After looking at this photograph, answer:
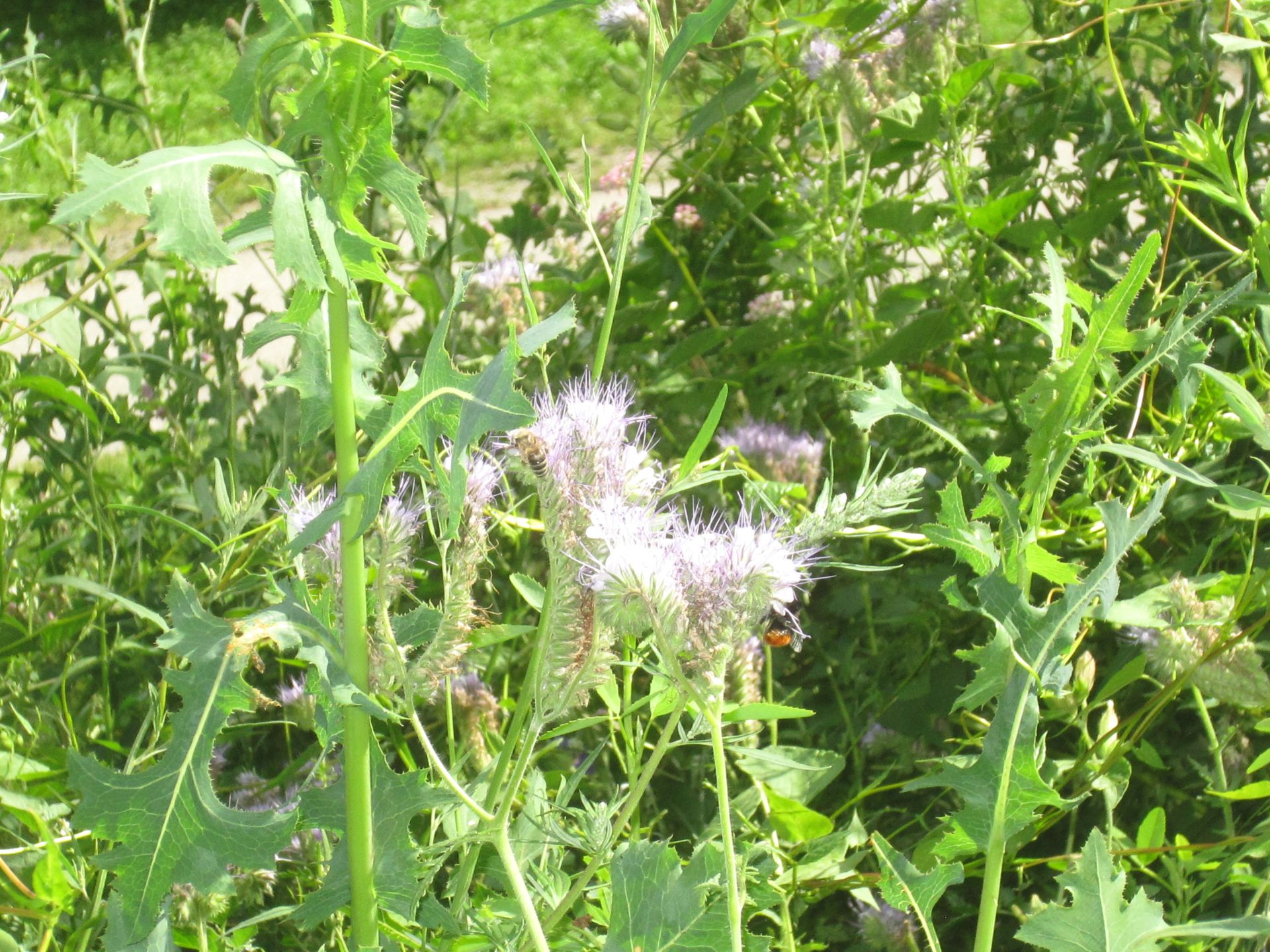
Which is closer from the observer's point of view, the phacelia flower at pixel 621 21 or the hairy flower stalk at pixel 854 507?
the hairy flower stalk at pixel 854 507

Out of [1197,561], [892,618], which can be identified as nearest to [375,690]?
[892,618]

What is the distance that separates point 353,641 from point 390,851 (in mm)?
113

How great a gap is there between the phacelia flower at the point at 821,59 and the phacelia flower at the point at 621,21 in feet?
0.53

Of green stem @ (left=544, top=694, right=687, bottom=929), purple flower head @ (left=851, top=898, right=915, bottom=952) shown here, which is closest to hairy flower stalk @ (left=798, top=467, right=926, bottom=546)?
green stem @ (left=544, top=694, right=687, bottom=929)

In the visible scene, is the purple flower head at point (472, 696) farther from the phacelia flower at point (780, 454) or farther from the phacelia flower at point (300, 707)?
the phacelia flower at point (780, 454)

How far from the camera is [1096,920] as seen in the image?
1.93 ft

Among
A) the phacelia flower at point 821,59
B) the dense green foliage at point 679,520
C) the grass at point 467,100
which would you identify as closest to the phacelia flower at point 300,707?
the dense green foliage at point 679,520

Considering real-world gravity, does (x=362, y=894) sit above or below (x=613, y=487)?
below

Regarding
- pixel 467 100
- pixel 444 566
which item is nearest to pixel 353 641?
pixel 444 566

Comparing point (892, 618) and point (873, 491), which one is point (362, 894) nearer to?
point (873, 491)

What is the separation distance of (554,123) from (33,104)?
3.94 meters

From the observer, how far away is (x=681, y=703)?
0.60 meters

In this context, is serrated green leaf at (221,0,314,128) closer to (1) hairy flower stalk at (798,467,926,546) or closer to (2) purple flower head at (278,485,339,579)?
(2) purple flower head at (278,485,339,579)

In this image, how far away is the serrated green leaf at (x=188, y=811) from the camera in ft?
1.84
